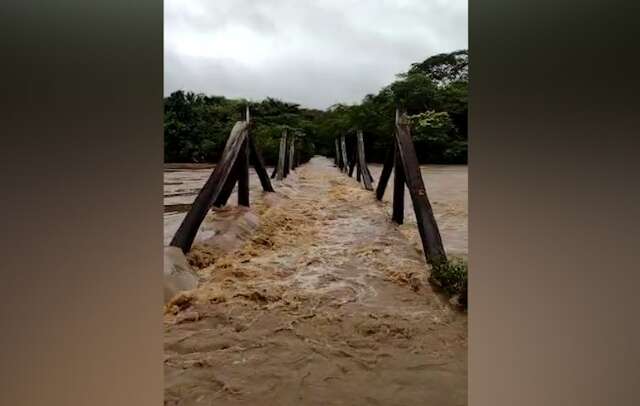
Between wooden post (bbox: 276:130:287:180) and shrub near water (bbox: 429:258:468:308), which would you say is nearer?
shrub near water (bbox: 429:258:468:308)

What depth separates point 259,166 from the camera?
1.64 metres

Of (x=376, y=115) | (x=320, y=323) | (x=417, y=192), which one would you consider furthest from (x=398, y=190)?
(x=320, y=323)

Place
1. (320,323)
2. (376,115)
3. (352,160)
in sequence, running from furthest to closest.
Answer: (352,160), (376,115), (320,323)

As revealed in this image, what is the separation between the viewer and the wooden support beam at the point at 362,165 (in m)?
1.65

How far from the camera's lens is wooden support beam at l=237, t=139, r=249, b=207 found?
160 cm

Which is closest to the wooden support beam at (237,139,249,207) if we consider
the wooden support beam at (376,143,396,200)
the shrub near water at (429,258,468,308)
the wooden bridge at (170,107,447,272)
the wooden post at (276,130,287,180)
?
the wooden bridge at (170,107,447,272)

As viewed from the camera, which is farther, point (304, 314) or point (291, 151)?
point (291, 151)

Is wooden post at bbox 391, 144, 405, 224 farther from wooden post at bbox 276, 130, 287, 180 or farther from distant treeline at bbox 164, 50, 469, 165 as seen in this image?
wooden post at bbox 276, 130, 287, 180

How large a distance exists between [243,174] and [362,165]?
1.54 feet

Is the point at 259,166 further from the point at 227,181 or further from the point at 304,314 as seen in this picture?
the point at 304,314

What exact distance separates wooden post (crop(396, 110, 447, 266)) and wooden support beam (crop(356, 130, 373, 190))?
144 mm

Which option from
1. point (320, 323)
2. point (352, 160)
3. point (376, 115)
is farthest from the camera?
point (352, 160)
